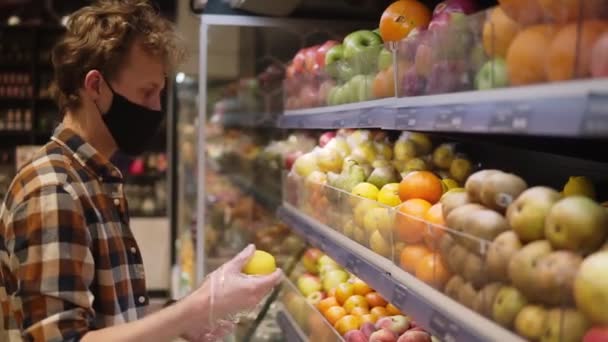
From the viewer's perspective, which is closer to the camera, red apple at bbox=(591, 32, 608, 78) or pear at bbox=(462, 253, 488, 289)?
red apple at bbox=(591, 32, 608, 78)

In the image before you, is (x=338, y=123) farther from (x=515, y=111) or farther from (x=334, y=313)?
(x=515, y=111)

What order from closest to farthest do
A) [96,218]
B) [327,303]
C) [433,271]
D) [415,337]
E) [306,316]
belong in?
[433,271] < [96,218] < [415,337] < [327,303] < [306,316]

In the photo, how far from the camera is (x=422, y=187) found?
1.81 m

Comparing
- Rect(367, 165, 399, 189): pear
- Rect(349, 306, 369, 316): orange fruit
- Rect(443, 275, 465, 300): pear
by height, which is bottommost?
Rect(349, 306, 369, 316): orange fruit

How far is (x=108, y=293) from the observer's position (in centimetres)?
176

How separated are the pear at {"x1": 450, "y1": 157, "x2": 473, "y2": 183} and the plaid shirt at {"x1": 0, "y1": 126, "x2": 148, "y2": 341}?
3.01 feet

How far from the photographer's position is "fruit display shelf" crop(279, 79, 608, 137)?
3.01 feet

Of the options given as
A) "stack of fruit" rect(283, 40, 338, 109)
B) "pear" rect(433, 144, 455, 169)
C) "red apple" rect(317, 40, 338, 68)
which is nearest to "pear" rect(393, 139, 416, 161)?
"pear" rect(433, 144, 455, 169)

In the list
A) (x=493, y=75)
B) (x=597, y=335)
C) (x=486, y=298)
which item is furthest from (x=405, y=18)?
(x=597, y=335)

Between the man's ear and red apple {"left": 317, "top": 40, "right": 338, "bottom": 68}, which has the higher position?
red apple {"left": 317, "top": 40, "right": 338, "bottom": 68}

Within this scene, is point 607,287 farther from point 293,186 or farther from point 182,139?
point 182,139

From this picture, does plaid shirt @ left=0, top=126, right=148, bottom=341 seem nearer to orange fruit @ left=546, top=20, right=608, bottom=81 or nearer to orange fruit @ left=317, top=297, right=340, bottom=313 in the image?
orange fruit @ left=317, top=297, right=340, bottom=313

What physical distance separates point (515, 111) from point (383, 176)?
1094 millimetres

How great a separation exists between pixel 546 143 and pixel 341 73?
93cm
